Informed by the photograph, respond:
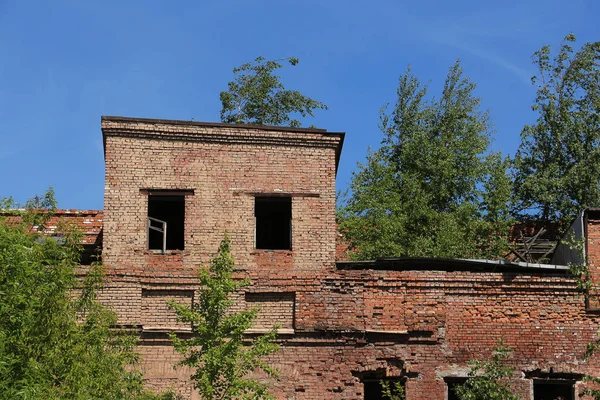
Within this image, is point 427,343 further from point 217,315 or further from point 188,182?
point 188,182

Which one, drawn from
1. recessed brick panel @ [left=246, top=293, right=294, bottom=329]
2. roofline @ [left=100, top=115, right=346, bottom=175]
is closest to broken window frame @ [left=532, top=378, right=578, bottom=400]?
recessed brick panel @ [left=246, top=293, right=294, bottom=329]

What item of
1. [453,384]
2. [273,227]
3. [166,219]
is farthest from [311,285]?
[166,219]

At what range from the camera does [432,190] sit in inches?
1260

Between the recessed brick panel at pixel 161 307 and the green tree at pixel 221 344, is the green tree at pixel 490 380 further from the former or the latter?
the recessed brick panel at pixel 161 307

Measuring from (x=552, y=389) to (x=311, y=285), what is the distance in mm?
4995

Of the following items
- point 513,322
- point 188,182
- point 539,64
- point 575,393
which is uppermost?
point 539,64

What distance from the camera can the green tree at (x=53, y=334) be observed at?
15750mm

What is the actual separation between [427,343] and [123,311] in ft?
18.8

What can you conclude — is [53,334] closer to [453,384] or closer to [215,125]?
[215,125]

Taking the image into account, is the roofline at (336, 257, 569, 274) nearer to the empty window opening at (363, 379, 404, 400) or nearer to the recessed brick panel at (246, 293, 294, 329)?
the recessed brick panel at (246, 293, 294, 329)

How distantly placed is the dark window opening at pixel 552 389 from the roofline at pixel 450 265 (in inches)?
86.3

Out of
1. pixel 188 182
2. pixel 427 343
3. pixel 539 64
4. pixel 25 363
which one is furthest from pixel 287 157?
pixel 539 64

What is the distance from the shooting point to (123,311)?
759 inches

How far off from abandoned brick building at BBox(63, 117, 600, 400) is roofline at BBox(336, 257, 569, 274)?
44 mm
